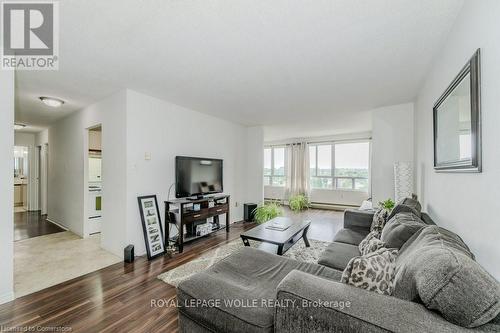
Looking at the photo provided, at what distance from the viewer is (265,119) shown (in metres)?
4.70

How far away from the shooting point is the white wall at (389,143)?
3.58 metres

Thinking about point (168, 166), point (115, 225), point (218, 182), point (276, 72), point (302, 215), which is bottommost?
point (302, 215)

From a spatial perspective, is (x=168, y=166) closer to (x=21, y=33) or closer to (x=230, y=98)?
(x=230, y=98)

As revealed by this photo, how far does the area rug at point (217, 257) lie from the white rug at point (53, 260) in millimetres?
997

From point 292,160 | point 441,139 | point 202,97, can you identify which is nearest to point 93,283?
point 202,97

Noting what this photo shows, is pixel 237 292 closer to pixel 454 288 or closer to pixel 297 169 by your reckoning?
pixel 454 288

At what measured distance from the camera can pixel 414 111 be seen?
3.48 meters

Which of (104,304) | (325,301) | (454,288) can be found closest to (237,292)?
(325,301)

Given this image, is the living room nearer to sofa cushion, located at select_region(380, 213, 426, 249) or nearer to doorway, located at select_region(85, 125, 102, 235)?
sofa cushion, located at select_region(380, 213, 426, 249)

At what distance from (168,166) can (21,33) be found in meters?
2.18

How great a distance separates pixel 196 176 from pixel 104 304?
2.11 meters

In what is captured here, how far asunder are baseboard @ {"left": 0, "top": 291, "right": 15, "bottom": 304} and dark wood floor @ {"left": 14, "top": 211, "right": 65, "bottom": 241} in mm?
2467

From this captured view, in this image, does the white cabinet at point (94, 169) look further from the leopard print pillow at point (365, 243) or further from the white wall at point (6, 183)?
the leopard print pillow at point (365, 243)

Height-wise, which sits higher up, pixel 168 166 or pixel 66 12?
pixel 66 12
